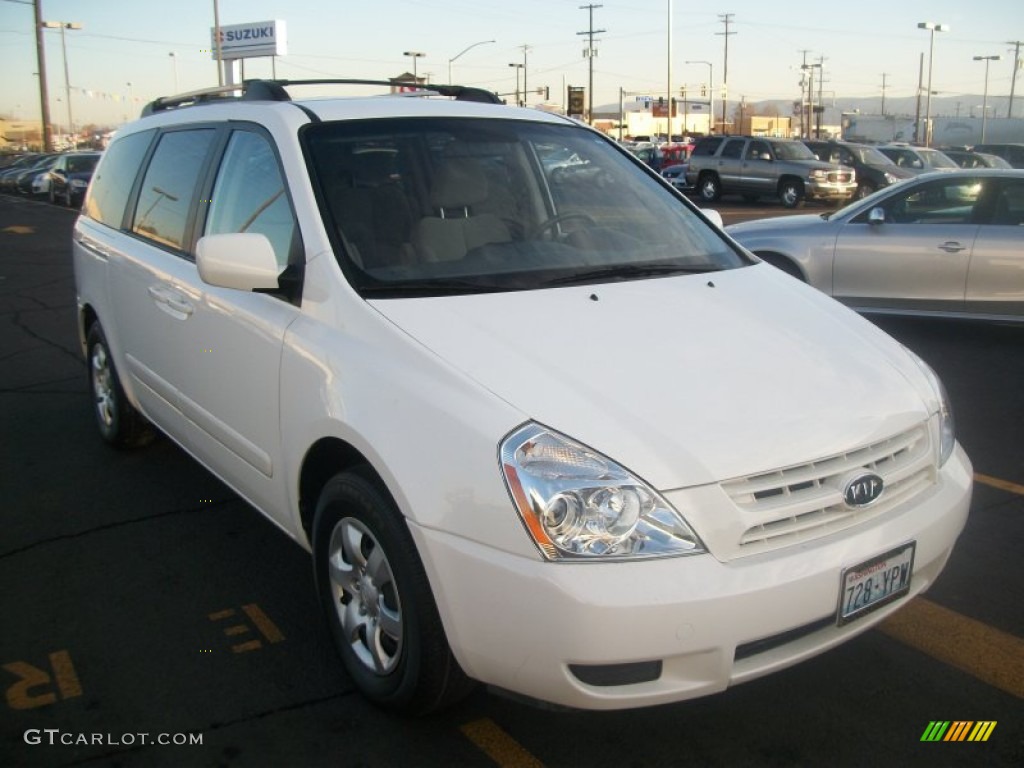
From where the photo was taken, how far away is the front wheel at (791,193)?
26.0m

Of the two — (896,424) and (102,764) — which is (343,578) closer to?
(102,764)

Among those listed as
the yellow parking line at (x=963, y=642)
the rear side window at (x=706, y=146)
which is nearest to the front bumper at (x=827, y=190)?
the rear side window at (x=706, y=146)

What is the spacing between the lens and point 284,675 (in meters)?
3.24

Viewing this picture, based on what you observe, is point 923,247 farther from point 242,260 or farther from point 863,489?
point 242,260

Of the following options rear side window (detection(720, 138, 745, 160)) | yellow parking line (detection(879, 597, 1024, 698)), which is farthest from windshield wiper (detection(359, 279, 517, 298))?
rear side window (detection(720, 138, 745, 160))

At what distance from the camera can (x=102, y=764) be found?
2781 mm

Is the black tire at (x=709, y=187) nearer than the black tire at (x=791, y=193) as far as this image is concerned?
No

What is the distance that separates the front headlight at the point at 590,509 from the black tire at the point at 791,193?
2504 centimetres

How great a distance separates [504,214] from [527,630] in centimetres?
180

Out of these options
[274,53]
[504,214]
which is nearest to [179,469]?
[504,214]

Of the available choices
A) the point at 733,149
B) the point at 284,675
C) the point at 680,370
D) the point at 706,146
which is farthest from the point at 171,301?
the point at 706,146

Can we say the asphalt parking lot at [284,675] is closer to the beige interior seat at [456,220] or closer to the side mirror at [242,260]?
the side mirror at [242,260]

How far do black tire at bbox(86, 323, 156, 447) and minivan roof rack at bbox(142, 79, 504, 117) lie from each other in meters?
1.32

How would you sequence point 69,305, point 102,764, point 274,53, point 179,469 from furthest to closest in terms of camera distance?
point 274,53, point 69,305, point 179,469, point 102,764
